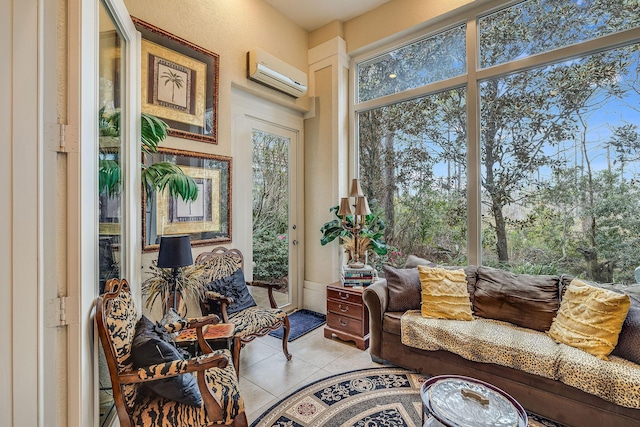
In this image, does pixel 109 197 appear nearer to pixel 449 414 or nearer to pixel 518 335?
pixel 449 414

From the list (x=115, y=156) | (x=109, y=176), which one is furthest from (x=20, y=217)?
(x=115, y=156)

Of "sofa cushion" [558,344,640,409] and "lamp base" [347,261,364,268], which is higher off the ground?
"lamp base" [347,261,364,268]

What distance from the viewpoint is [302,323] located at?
3572 mm

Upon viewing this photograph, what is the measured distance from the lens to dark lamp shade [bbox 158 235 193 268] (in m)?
2.12

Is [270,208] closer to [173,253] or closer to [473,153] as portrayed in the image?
[173,253]

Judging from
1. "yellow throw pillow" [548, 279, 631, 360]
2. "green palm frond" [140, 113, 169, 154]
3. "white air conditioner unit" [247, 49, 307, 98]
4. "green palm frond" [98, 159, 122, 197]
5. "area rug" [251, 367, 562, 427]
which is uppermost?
"white air conditioner unit" [247, 49, 307, 98]

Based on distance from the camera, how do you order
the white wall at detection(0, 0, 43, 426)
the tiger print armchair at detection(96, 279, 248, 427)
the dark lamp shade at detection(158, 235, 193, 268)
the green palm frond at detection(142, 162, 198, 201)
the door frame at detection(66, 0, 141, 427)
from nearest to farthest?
the white wall at detection(0, 0, 43, 426)
the door frame at detection(66, 0, 141, 427)
the tiger print armchair at detection(96, 279, 248, 427)
the dark lamp shade at detection(158, 235, 193, 268)
the green palm frond at detection(142, 162, 198, 201)

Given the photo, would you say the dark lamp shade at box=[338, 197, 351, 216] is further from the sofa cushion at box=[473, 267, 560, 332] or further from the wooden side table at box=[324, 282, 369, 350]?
the sofa cushion at box=[473, 267, 560, 332]

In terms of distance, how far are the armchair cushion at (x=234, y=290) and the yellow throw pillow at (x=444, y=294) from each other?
1633mm

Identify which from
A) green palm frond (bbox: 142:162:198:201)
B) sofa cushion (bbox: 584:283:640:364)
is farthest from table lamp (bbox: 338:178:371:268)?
sofa cushion (bbox: 584:283:640:364)

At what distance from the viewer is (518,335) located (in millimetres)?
2158

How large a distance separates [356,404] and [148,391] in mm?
1361

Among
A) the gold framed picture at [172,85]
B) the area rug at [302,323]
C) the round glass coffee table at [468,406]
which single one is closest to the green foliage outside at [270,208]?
the area rug at [302,323]

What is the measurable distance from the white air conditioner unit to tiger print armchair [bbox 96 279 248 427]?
267cm
